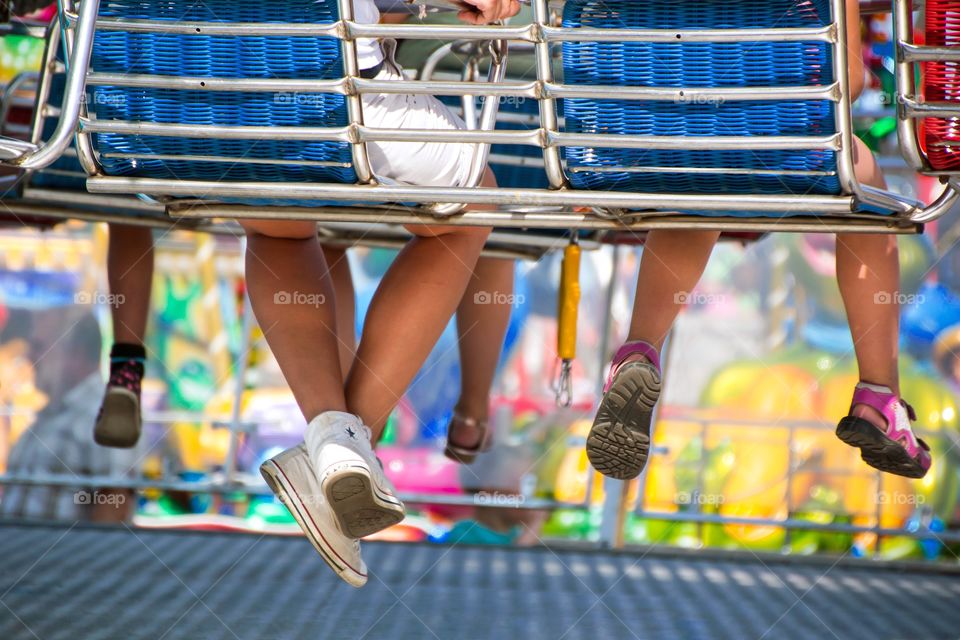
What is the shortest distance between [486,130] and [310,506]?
23.7 inches

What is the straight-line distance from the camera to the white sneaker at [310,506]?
1.72m

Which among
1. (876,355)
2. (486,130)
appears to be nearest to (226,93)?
(486,130)

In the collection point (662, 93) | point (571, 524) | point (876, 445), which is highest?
point (662, 93)

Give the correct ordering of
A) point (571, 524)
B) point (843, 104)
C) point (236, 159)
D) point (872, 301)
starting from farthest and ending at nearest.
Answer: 1. point (571, 524)
2. point (872, 301)
3. point (236, 159)
4. point (843, 104)

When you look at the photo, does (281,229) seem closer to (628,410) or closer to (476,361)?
(628,410)

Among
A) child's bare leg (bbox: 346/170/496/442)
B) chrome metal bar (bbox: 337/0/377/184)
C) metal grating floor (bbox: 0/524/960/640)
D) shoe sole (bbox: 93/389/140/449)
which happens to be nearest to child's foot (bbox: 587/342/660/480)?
child's bare leg (bbox: 346/170/496/442)

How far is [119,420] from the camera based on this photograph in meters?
2.67

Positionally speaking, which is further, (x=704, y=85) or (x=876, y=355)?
(x=876, y=355)

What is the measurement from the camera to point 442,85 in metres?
1.46

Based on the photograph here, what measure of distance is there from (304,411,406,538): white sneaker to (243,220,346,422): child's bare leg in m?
0.05

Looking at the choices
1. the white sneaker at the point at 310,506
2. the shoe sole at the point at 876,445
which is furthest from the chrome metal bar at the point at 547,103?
the shoe sole at the point at 876,445

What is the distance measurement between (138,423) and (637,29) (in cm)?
168

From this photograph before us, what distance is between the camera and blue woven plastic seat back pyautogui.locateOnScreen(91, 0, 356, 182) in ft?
4.88

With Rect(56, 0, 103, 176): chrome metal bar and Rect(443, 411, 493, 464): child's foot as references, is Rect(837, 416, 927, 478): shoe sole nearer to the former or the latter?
Rect(443, 411, 493, 464): child's foot
